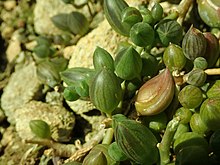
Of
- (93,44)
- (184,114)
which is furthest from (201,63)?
(93,44)

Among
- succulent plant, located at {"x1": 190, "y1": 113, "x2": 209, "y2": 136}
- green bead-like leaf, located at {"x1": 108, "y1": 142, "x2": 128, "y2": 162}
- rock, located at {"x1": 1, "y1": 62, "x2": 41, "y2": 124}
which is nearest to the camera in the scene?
green bead-like leaf, located at {"x1": 108, "y1": 142, "x2": 128, "y2": 162}

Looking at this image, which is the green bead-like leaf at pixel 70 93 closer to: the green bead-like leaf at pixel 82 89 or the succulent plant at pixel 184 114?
the green bead-like leaf at pixel 82 89

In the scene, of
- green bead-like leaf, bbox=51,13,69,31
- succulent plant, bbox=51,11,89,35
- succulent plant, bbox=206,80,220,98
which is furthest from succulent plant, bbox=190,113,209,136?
green bead-like leaf, bbox=51,13,69,31

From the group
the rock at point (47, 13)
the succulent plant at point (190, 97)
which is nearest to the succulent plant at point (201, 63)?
the succulent plant at point (190, 97)

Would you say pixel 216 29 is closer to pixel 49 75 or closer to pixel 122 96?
pixel 122 96

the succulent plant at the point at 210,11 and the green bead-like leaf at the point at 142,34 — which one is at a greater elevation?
the green bead-like leaf at the point at 142,34

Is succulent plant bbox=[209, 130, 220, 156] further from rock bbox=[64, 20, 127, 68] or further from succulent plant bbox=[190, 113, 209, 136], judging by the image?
rock bbox=[64, 20, 127, 68]

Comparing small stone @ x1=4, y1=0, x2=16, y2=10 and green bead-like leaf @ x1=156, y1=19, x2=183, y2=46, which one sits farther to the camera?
small stone @ x1=4, y1=0, x2=16, y2=10

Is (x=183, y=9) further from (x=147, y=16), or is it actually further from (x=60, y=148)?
(x=60, y=148)
